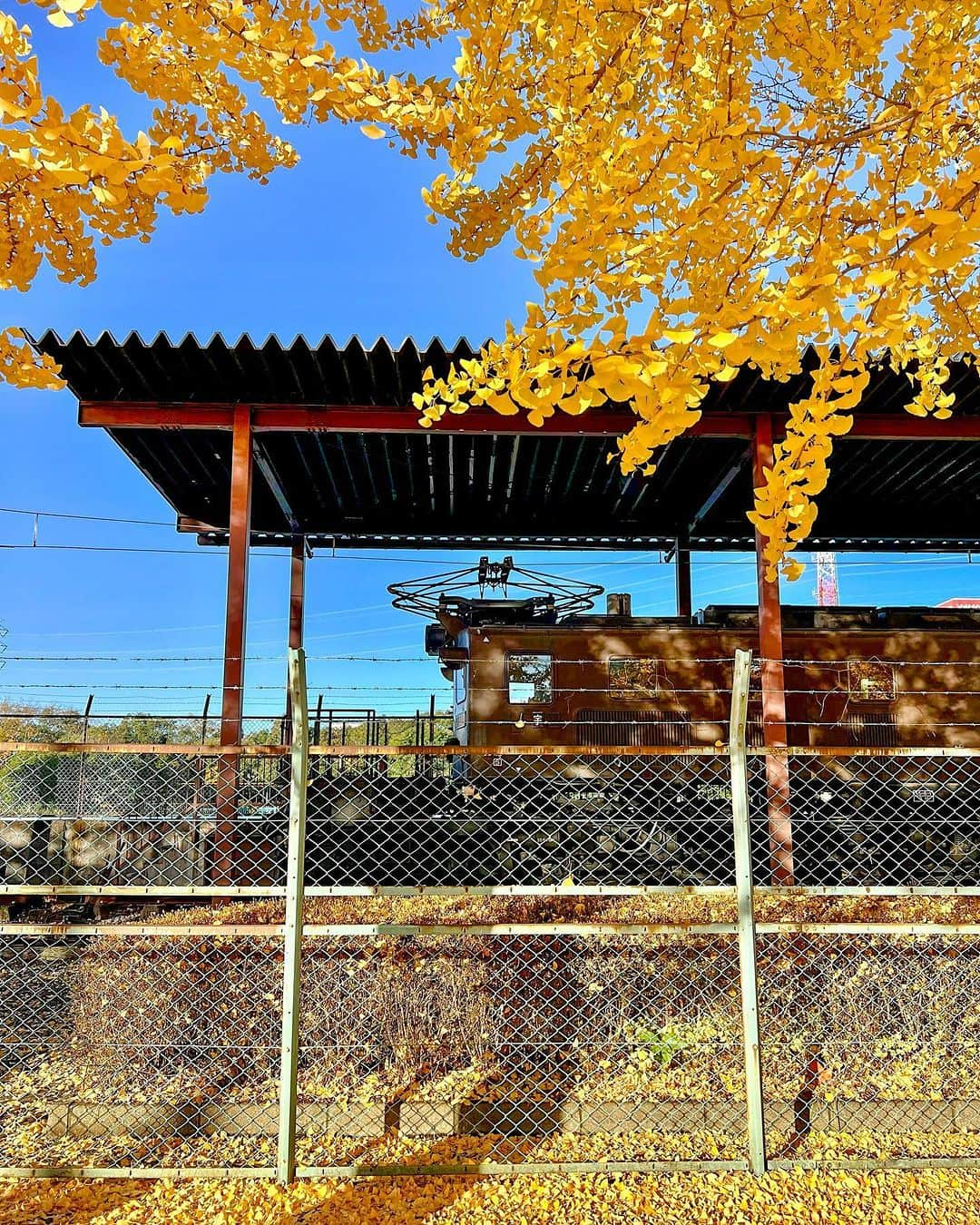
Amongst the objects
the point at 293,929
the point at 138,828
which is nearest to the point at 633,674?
the point at 138,828

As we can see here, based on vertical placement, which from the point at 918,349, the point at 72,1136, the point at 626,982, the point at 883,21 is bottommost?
the point at 72,1136

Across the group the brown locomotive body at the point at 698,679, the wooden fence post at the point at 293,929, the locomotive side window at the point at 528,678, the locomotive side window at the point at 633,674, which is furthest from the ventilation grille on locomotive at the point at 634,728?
the wooden fence post at the point at 293,929

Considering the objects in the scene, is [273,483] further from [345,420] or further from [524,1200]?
[524,1200]

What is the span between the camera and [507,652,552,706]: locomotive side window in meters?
11.6

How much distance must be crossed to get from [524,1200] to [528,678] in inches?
342

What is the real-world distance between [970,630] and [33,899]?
13.4m

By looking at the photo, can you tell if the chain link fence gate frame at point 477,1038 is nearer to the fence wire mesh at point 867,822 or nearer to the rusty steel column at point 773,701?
the rusty steel column at point 773,701

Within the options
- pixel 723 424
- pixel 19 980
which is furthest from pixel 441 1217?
pixel 723 424

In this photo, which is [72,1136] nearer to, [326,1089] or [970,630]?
[326,1089]

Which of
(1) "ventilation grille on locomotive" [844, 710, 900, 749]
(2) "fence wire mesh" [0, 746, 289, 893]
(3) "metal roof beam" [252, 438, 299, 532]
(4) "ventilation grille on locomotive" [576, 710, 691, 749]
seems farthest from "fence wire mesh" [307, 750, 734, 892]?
(3) "metal roof beam" [252, 438, 299, 532]

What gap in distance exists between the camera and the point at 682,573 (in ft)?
49.1

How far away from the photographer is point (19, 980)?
593 centimetres

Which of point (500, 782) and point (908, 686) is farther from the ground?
point (908, 686)

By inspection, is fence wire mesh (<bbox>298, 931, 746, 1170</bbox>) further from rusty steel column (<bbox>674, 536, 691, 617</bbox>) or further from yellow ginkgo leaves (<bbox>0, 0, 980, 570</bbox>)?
rusty steel column (<bbox>674, 536, 691, 617</bbox>)
